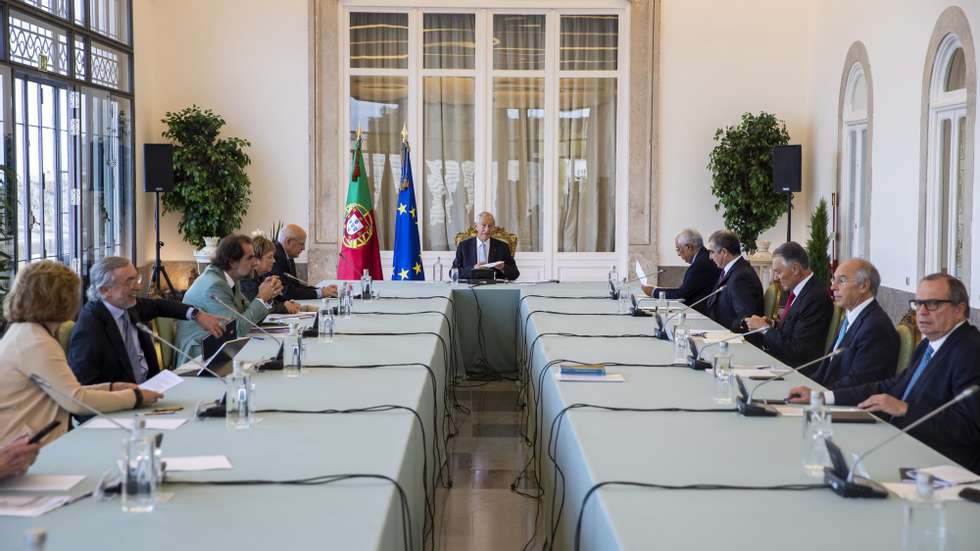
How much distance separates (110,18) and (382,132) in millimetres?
2994

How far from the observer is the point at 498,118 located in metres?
11.9

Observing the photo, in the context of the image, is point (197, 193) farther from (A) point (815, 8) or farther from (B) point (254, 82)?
(A) point (815, 8)

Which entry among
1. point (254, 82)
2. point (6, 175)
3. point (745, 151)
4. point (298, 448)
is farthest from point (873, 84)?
point (298, 448)

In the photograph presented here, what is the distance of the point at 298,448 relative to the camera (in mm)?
2980

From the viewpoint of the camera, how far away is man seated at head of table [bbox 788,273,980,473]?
11.6 feet

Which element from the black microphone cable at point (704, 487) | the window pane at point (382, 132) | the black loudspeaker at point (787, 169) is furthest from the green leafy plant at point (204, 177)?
the black microphone cable at point (704, 487)

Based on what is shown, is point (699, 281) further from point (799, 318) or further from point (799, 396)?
point (799, 396)

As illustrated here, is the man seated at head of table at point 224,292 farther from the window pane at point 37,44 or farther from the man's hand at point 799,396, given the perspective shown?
the window pane at point 37,44

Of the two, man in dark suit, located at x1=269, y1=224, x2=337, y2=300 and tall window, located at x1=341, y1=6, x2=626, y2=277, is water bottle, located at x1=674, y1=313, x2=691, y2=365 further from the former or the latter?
tall window, located at x1=341, y1=6, x2=626, y2=277

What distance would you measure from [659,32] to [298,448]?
9315mm

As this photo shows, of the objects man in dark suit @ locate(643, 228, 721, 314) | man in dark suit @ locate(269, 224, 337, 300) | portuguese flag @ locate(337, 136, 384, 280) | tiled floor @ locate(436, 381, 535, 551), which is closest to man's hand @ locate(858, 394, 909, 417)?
tiled floor @ locate(436, 381, 535, 551)

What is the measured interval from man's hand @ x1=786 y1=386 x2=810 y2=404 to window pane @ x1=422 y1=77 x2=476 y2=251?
8329mm

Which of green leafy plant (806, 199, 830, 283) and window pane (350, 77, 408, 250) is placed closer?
green leafy plant (806, 199, 830, 283)

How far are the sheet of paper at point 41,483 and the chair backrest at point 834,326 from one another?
3.97 meters
